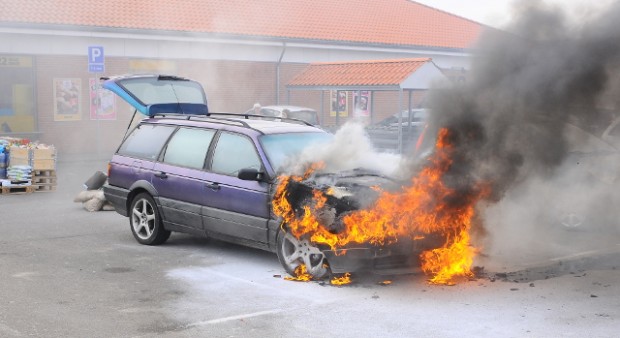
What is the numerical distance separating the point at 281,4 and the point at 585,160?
77.6 ft

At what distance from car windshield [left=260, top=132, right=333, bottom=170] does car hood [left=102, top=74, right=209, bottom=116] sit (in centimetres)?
389

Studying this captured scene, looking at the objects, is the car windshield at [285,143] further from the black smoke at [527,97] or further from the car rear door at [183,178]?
the black smoke at [527,97]

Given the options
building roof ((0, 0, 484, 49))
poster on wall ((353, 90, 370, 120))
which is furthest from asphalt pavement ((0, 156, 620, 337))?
poster on wall ((353, 90, 370, 120))

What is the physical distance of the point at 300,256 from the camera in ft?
25.8

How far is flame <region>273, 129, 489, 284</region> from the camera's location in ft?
24.7

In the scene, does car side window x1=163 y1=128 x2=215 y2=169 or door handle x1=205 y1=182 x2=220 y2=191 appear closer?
door handle x1=205 y1=182 x2=220 y2=191

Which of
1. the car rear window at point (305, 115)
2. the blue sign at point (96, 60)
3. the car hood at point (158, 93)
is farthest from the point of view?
the car rear window at point (305, 115)

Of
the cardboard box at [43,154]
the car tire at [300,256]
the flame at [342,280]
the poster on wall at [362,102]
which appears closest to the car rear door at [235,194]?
the car tire at [300,256]

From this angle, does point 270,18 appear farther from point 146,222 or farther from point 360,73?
point 146,222

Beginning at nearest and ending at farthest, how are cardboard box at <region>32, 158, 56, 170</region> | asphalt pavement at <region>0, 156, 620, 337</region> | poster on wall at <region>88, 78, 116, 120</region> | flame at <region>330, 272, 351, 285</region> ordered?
1. asphalt pavement at <region>0, 156, 620, 337</region>
2. flame at <region>330, 272, 351, 285</region>
3. cardboard box at <region>32, 158, 56, 170</region>
4. poster on wall at <region>88, 78, 116, 120</region>

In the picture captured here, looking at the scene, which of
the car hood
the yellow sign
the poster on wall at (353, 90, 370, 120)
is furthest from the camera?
the poster on wall at (353, 90, 370, 120)

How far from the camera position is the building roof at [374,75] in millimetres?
23094

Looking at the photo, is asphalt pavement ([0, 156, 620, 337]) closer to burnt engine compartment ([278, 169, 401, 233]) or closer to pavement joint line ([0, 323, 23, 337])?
pavement joint line ([0, 323, 23, 337])

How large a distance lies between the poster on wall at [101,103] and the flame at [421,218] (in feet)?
60.5
